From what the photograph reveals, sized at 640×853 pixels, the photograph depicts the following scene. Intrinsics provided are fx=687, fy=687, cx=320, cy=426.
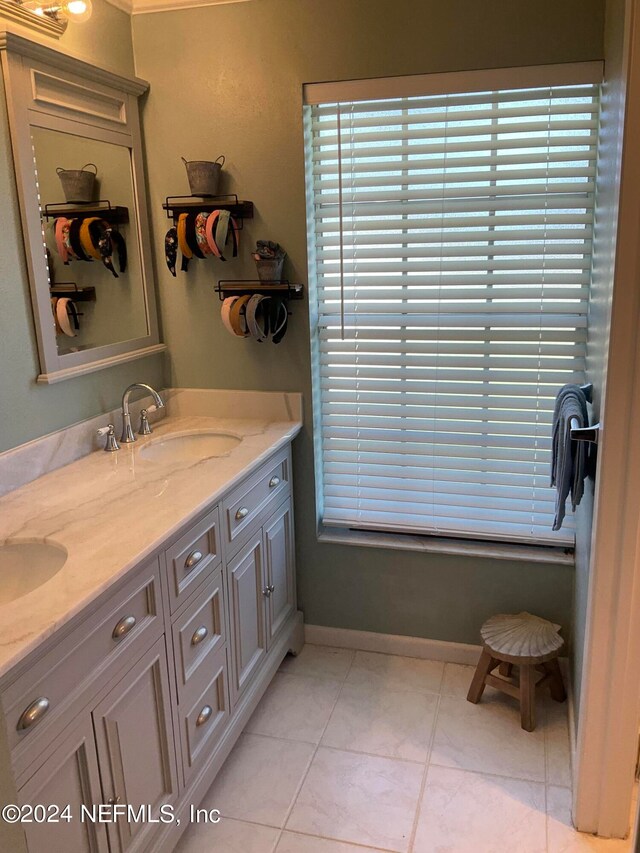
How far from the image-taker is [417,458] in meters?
2.60

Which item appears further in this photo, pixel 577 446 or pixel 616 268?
pixel 577 446

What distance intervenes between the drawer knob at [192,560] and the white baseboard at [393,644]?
3.60 ft

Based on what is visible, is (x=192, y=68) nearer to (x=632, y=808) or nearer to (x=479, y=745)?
(x=479, y=745)

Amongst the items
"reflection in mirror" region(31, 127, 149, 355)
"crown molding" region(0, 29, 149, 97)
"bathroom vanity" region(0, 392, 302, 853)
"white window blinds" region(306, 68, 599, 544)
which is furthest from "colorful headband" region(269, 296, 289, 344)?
"crown molding" region(0, 29, 149, 97)

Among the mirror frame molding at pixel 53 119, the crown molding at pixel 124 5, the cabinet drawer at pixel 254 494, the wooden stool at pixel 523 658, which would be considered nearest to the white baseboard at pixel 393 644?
the wooden stool at pixel 523 658

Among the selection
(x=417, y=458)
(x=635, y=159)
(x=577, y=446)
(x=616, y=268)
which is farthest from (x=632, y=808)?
(x=635, y=159)

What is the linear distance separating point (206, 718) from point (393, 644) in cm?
99

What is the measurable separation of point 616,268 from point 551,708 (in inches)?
62.9

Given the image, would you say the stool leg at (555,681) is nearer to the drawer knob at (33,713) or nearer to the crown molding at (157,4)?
the drawer knob at (33,713)

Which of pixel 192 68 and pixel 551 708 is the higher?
pixel 192 68

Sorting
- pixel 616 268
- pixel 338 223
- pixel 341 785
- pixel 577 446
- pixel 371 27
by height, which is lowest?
pixel 341 785

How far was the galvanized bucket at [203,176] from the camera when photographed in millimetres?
2383

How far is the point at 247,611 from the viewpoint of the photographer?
2.26 metres

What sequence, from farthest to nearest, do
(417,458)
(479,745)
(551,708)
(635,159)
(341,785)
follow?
1. (417,458)
2. (551,708)
3. (479,745)
4. (341,785)
5. (635,159)
